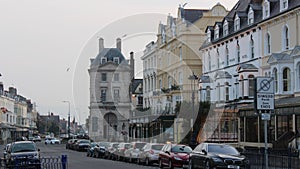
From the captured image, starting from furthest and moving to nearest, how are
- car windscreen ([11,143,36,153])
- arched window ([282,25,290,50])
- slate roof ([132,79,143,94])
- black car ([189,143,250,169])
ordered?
slate roof ([132,79,143,94])
arched window ([282,25,290,50])
car windscreen ([11,143,36,153])
black car ([189,143,250,169])

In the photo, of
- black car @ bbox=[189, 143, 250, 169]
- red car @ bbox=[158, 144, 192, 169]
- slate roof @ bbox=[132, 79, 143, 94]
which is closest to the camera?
black car @ bbox=[189, 143, 250, 169]

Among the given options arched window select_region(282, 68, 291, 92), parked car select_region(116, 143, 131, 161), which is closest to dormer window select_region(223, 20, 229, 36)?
arched window select_region(282, 68, 291, 92)

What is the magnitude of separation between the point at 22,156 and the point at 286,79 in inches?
835

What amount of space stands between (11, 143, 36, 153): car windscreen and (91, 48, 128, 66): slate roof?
59728 millimetres

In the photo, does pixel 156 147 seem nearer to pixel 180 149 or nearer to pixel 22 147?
pixel 180 149

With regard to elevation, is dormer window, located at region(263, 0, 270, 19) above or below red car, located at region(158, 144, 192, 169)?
above

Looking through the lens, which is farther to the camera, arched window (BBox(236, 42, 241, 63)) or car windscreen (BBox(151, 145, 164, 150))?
arched window (BBox(236, 42, 241, 63))

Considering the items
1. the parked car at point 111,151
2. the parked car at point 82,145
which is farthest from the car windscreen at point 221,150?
the parked car at point 82,145

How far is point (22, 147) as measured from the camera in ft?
118

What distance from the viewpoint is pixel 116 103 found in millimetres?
95438

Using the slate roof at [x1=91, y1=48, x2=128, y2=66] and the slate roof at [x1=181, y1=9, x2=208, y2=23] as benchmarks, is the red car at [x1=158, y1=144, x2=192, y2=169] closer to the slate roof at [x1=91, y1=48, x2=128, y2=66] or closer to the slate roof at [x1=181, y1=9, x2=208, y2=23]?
the slate roof at [x1=181, y1=9, x2=208, y2=23]

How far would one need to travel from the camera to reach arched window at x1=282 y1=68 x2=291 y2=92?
44.9m

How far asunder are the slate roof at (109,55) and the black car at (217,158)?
66769mm

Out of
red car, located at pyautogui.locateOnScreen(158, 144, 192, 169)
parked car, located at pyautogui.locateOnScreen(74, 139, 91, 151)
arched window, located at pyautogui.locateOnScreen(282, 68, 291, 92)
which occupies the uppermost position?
arched window, located at pyautogui.locateOnScreen(282, 68, 291, 92)
